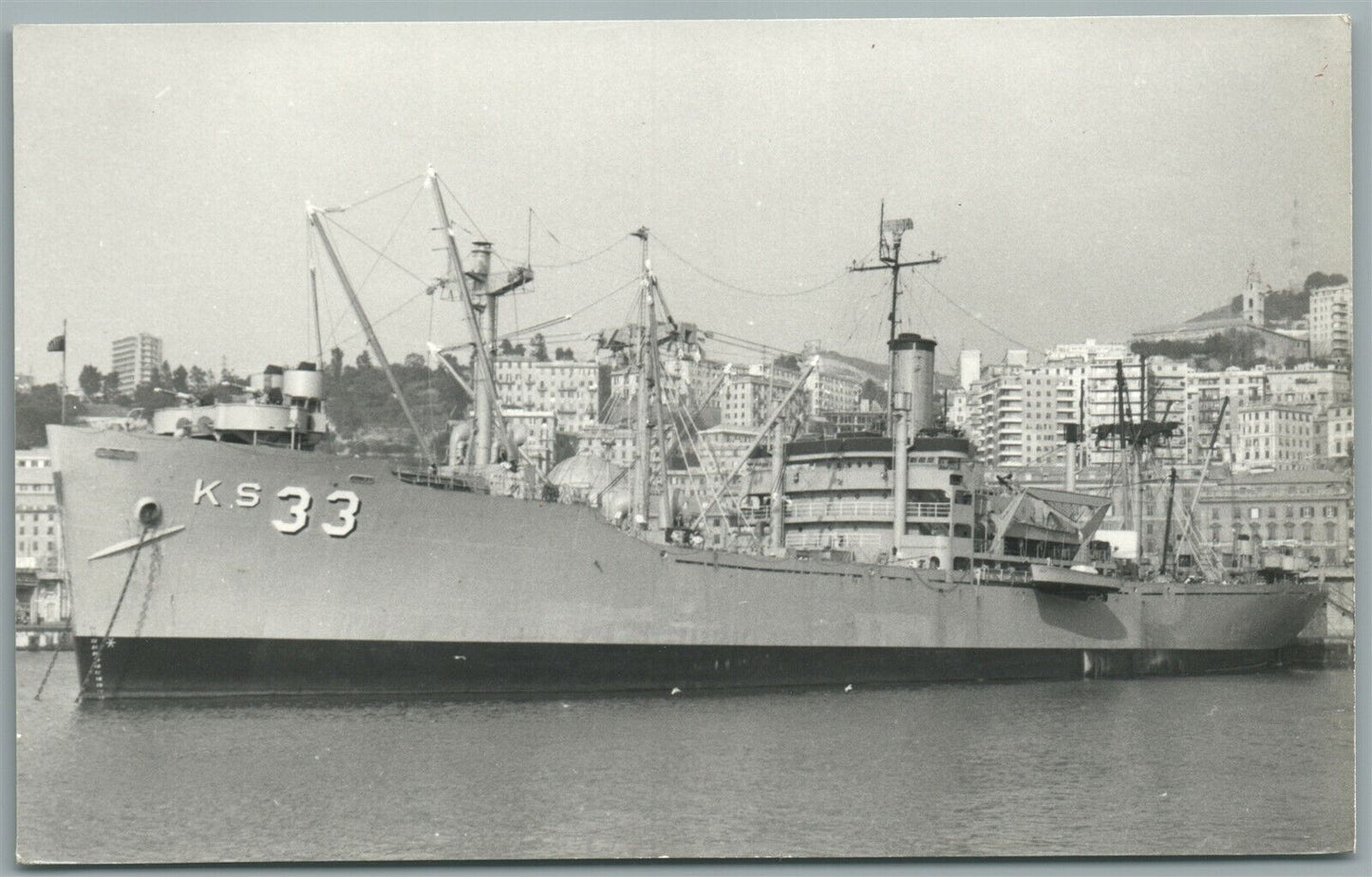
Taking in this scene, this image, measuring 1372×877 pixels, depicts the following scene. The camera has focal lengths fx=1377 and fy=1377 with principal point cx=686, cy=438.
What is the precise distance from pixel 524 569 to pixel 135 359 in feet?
17.7

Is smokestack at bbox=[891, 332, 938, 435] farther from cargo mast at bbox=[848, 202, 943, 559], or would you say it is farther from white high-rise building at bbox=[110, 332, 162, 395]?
white high-rise building at bbox=[110, 332, 162, 395]

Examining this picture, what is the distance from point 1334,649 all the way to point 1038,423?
655 inches

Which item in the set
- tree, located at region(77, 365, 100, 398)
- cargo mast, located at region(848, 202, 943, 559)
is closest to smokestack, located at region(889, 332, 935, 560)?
cargo mast, located at region(848, 202, 943, 559)

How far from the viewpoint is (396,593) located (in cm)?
1684

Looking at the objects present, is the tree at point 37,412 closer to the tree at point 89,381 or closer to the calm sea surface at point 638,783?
the tree at point 89,381

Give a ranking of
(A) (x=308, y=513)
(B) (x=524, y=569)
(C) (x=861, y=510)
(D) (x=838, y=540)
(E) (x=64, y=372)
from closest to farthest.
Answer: (E) (x=64, y=372) → (A) (x=308, y=513) → (B) (x=524, y=569) → (D) (x=838, y=540) → (C) (x=861, y=510)

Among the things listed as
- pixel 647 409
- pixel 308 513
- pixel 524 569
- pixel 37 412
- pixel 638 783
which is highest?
pixel 647 409

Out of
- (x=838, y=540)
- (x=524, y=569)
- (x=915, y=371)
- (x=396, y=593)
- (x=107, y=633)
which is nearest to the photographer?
(x=107, y=633)

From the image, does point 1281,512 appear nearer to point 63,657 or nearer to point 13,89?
point 13,89

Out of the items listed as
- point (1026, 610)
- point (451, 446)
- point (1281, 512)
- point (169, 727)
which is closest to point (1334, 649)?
point (1281, 512)

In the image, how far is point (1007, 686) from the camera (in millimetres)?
22109

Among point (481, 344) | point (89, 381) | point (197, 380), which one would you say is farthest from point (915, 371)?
point (89, 381)

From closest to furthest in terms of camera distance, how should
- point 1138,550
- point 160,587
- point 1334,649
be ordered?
1. point 160,587
2. point 1138,550
3. point 1334,649

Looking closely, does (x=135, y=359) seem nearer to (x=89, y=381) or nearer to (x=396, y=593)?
(x=89, y=381)
